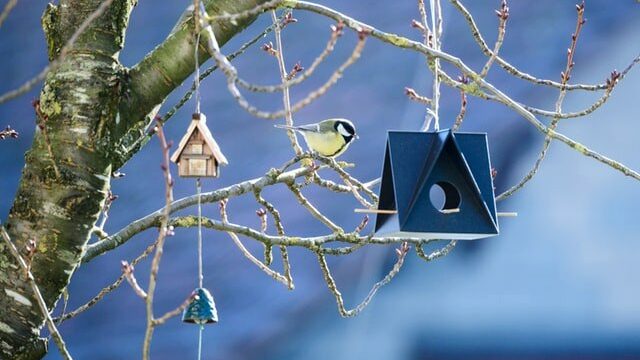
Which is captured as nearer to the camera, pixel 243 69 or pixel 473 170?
pixel 473 170

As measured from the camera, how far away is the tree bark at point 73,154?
176 centimetres

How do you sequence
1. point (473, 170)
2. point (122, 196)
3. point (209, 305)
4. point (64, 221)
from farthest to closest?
1. point (122, 196)
2. point (473, 170)
3. point (64, 221)
4. point (209, 305)

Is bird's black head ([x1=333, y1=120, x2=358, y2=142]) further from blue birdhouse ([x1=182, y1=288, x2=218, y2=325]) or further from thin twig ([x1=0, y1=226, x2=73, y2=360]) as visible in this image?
thin twig ([x1=0, y1=226, x2=73, y2=360])

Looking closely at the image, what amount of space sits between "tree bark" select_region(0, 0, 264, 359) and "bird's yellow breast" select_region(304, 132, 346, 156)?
15.9 inches

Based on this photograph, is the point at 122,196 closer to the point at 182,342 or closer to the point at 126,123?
the point at 182,342

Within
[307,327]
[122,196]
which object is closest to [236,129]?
[122,196]

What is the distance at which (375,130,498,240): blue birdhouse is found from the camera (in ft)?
5.76

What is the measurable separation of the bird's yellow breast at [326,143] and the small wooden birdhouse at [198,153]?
0.44 metres

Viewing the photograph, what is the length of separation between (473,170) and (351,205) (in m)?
2.11

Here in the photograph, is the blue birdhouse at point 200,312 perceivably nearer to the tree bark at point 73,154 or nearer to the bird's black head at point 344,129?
the tree bark at point 73,154

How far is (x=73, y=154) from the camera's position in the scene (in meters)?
1.76

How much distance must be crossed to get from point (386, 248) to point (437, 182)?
221 cm

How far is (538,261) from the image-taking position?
4066 millimetres

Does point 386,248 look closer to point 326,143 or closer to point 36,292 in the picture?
point 326,143
